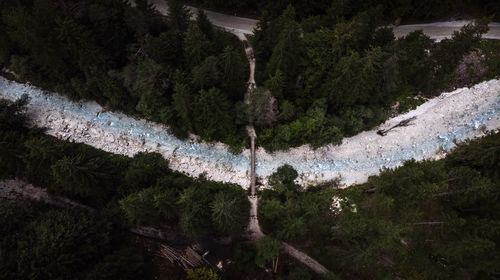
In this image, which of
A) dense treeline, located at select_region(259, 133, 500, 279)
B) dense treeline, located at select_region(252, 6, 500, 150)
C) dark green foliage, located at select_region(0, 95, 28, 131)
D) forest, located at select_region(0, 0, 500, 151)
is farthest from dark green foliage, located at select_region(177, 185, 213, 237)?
dark green foliage, located at select_region(0, 95, 28, 131)

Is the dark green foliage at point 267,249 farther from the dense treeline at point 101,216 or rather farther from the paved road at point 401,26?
the paved road at point 401,26

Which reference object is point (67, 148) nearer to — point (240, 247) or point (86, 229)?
point (86, 229)

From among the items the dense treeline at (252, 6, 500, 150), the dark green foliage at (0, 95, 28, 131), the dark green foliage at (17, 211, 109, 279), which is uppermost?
the dense treeline at (252, 6, 500, 150)

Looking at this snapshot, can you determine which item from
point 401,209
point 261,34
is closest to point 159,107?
point 261,34

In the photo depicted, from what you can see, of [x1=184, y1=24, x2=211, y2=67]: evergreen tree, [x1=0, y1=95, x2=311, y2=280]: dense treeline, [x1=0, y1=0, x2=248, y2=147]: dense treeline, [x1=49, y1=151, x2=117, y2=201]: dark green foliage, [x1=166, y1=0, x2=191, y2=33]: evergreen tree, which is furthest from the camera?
[x1=166, y1=0, x2=191, y2=33]: evergreen tree

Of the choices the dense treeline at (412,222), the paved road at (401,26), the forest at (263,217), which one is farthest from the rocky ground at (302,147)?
the paved road at (401,26)

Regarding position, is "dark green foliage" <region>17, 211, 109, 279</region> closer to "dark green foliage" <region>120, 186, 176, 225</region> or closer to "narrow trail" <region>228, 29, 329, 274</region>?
"dark green foliage" <region>120, 186, 176, 225</region>

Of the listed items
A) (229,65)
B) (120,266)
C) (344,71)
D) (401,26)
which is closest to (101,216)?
(120,266)
